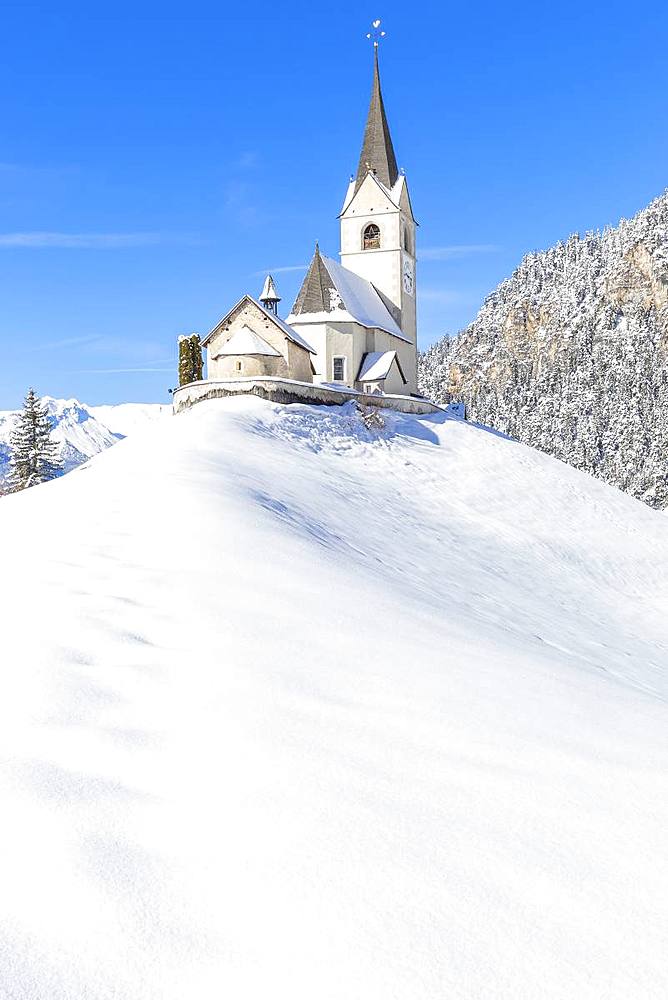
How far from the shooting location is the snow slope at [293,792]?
3.24 metres

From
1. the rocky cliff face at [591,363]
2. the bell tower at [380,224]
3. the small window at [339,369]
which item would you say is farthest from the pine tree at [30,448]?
the rocky cliff face at [591,363]

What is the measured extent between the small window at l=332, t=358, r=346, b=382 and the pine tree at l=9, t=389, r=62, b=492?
56.2ft

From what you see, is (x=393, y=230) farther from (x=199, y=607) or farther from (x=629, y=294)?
(x=629, y=294)

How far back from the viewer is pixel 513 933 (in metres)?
3.49

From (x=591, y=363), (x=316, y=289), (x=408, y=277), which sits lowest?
(x=316, y=289)

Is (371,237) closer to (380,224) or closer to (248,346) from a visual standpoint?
(380,224)

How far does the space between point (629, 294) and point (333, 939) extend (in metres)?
194

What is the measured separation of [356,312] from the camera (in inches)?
1764

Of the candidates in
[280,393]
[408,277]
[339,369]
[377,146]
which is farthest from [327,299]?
[377,146]

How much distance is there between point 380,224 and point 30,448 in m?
26.6

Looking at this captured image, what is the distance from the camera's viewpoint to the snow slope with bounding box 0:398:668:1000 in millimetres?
3244

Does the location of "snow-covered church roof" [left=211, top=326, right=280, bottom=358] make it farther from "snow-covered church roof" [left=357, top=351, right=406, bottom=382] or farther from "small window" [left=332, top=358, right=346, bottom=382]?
"snow-covered church roof" [left=357, top=351, right=406, bottom=382]

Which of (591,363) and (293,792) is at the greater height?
(591,363)

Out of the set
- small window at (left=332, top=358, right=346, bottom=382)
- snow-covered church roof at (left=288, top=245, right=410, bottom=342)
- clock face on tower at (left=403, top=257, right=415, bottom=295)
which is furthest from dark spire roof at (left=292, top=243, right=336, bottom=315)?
clock face on tower at (left=403, top=257, right=415, bottom=295)
